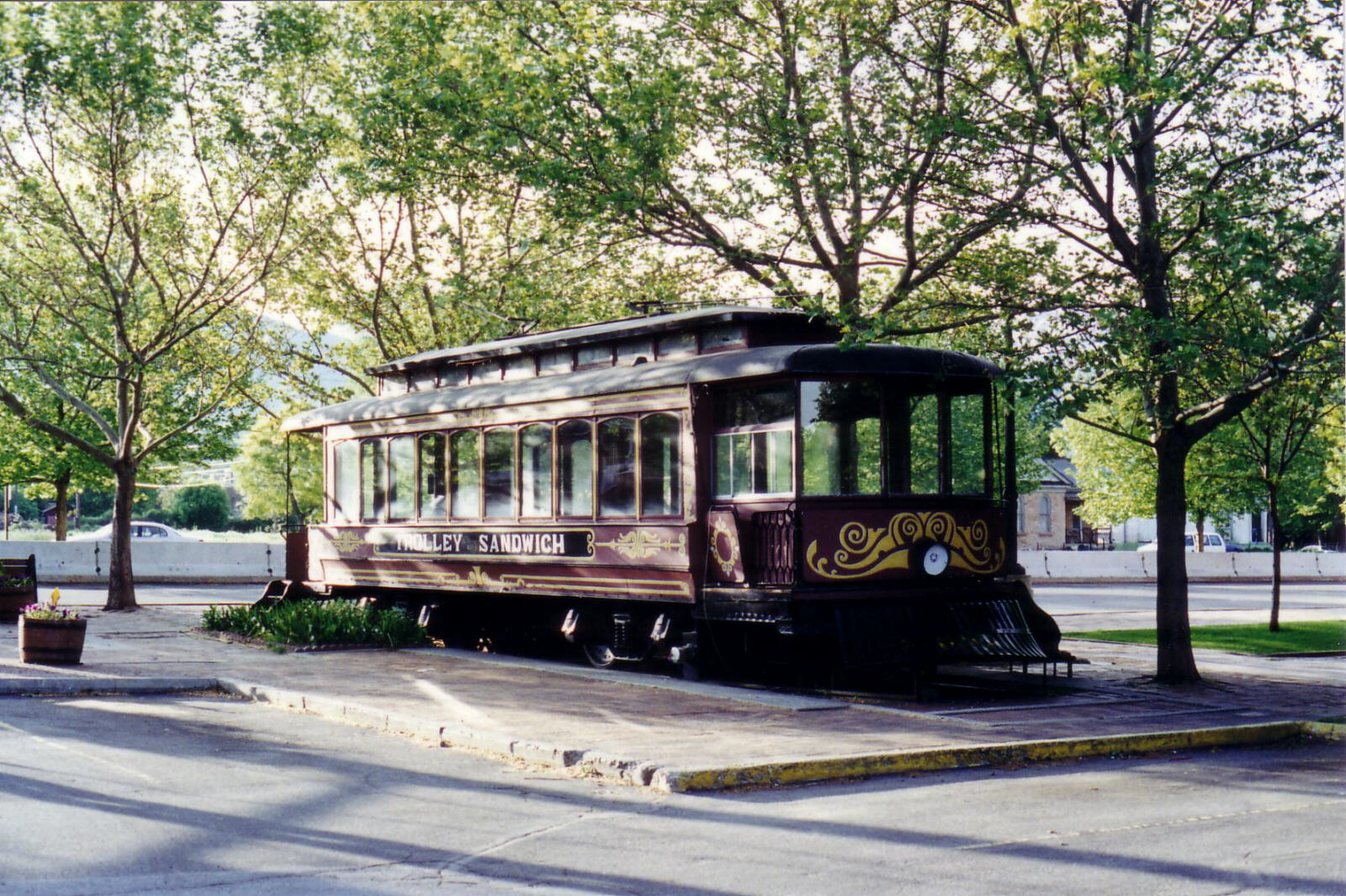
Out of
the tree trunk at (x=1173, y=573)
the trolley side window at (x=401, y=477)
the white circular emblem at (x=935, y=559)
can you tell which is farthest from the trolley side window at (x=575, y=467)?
the tree trunk at (x=1173, y=573)

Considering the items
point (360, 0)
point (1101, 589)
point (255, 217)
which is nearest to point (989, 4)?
point (360, 0)

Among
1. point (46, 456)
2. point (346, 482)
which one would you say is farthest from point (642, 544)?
point (46, 456)

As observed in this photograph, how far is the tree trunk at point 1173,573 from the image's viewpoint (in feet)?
50.8

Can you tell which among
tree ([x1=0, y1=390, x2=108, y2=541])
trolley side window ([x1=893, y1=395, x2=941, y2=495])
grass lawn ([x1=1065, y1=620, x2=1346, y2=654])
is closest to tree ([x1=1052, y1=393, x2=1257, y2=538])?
grass lawn ([x1=1065, y1=620, x2=1346, y2=654])

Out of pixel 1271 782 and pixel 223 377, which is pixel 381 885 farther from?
pixel 223 377

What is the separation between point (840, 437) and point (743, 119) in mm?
4846

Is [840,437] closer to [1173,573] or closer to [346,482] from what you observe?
[1173,573]

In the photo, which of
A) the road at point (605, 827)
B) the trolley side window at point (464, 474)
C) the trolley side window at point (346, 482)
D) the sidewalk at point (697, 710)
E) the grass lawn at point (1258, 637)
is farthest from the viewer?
the trolley side window at point (346, 482)

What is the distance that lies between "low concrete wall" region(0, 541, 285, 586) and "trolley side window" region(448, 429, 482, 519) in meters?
17.8

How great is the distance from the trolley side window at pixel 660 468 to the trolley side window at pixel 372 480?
5854 mm

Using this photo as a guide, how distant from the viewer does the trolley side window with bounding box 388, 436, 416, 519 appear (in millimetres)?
19688

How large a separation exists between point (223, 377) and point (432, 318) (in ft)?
13.9

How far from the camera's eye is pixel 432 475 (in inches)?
759

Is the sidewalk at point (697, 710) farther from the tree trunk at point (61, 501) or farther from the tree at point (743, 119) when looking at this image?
the tree trunk at point (61, 501)
